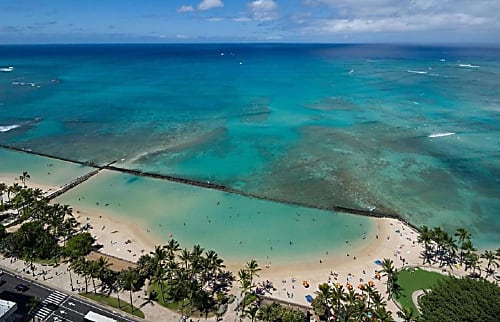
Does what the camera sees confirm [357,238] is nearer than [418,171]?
Yes

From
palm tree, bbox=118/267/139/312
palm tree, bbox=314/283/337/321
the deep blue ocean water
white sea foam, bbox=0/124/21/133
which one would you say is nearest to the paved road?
palm tree, bbox=118/267/139/312

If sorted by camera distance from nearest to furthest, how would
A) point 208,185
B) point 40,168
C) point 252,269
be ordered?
point 252,269 < point 208,185 < point 40,168

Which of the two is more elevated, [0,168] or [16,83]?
[16,83]

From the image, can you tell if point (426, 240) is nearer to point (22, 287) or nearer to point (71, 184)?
point (22, 287)

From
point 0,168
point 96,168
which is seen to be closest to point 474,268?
point 96,168

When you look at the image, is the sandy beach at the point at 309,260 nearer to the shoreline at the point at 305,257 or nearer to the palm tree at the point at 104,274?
the shoreline at the point at 305,257

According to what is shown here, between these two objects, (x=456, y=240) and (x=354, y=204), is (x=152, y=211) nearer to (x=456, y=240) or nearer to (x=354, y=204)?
(x=354, y=204)

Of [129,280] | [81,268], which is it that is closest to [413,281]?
[129,280]
